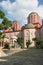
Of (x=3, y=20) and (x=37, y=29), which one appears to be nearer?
(x=3, y=20)

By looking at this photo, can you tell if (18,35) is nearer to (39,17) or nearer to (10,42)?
(10,42)

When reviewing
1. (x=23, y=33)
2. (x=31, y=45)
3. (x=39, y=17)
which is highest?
(x=39, y=17)

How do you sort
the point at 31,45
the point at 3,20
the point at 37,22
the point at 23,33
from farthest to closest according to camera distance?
the point at 37,22, the point at 23,33, the point at 31,45, the point at 3,20

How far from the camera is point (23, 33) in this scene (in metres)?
61.8

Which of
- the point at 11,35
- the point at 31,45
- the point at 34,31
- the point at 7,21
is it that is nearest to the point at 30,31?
the point at 34,31

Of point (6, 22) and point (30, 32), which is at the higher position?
point (6, 22)

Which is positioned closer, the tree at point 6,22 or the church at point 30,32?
the tree at point 6,22

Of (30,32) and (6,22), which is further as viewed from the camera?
(30,32)

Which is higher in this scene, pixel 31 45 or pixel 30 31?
pixel 30 31

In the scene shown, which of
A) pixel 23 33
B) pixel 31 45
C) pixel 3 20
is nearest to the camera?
pixel 3 20

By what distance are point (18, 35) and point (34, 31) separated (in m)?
7.17

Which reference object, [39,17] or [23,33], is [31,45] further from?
[39,17]

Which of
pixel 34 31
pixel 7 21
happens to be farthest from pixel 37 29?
pixel 7 21

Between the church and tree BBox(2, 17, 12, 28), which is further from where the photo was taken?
the church
